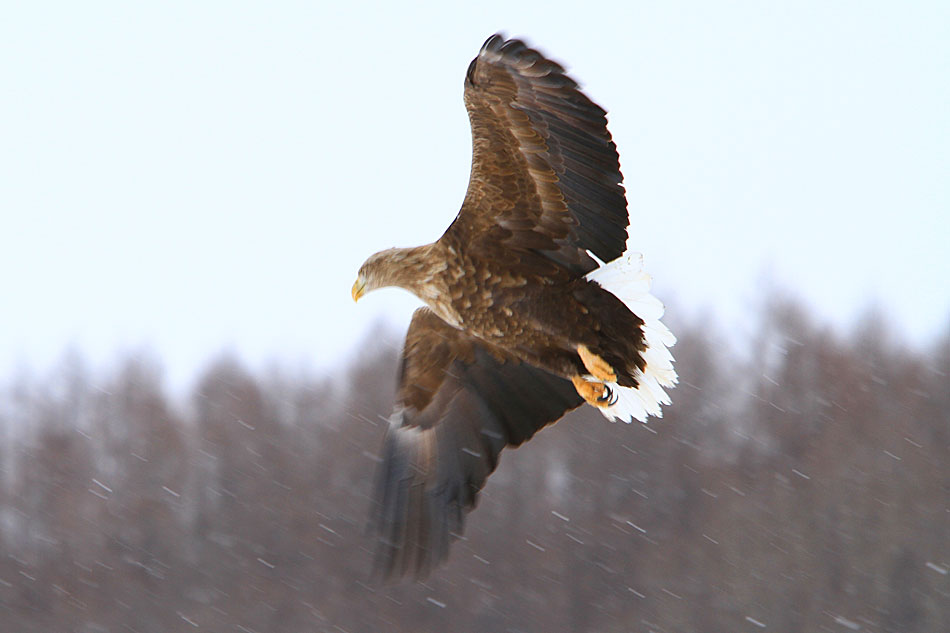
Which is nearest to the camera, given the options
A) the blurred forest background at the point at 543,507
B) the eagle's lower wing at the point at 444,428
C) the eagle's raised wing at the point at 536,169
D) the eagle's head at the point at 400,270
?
the eagle's raised wing at the point at 536,169

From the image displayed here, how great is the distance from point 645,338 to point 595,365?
12.5 inches

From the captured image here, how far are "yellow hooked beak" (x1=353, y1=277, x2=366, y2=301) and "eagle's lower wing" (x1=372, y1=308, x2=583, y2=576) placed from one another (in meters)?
0.41

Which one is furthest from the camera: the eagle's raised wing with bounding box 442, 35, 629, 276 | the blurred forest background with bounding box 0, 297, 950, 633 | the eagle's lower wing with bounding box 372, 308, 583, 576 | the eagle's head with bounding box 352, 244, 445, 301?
the blurred forest background with bounding box 0, 297, 950, 633

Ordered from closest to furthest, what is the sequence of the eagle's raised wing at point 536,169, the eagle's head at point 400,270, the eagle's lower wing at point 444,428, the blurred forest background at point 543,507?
1. the eagle's raised wing at point 536,169
2. the eagle's head at point 400,270
3. the eagle's lower wing at point 444,428
4. the blurred forest background at point 543,507

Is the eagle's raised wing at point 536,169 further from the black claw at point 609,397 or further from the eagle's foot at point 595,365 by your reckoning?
the black claw at point 609,397

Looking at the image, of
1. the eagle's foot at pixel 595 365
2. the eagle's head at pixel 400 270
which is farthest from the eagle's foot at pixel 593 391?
the eagle's head at pixel 400 270

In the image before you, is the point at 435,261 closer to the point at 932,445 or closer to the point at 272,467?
the point at 932,445

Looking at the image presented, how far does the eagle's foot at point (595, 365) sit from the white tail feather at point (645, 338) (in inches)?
4.6

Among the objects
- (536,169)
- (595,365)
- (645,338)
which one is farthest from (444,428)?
(536,169)

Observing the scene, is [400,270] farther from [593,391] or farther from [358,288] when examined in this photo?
[593,391]

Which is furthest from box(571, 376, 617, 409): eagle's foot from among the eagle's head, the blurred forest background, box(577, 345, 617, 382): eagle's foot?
the blurred forest background

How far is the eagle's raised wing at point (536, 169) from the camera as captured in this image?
550cm

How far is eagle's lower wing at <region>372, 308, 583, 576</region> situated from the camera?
6500 mm

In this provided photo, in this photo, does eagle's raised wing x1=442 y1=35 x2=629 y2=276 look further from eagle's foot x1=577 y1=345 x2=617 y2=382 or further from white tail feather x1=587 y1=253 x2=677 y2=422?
eagle's foot x1=577 y1=345 x2=617 y2=382
